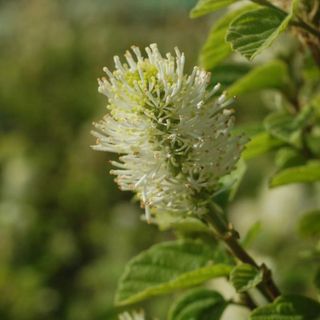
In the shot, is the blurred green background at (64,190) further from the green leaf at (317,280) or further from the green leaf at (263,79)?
the green leaf at (317,280)

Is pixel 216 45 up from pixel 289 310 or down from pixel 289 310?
up

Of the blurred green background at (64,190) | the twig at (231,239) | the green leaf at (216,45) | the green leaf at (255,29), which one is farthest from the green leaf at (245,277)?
the blurred green background at (64,190)

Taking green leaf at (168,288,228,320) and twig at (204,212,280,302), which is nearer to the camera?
twig at (204,212,280,302)

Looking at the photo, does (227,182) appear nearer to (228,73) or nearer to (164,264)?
(164,264)

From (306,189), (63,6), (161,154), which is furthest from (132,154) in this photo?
(63,6)

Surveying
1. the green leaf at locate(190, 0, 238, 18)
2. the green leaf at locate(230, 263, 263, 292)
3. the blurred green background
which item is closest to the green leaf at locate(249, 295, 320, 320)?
the green leaf at locate(230, 263, 263, 292)

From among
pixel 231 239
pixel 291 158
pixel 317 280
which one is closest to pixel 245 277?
pixel 231 239

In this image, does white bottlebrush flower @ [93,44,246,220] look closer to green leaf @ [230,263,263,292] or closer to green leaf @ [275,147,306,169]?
green leaf @ [230,263,263,292]
